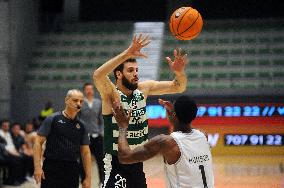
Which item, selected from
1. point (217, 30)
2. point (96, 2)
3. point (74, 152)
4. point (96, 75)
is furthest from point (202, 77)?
point (96, 75)

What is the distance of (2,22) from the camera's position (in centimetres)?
1759

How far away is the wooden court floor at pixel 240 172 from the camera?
1071 cm

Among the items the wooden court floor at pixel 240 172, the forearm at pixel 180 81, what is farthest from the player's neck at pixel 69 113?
the wooden court floor at pixel 240 172

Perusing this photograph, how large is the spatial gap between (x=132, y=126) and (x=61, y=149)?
5.15 ft

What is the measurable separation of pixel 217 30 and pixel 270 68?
2.79 meters

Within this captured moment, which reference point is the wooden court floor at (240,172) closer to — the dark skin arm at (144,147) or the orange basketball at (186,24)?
the orange basketball at (186,24)

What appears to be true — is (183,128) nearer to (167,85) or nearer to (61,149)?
(167,85)

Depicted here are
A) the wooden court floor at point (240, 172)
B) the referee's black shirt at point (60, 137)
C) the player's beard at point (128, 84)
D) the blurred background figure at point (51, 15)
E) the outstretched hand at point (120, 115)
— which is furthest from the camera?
the blurred background figure at point (51, 15)

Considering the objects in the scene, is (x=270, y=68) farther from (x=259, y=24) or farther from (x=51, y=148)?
(x=51, y=148)

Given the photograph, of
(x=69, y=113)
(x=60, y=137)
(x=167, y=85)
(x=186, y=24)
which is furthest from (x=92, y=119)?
(x=167, y=85)

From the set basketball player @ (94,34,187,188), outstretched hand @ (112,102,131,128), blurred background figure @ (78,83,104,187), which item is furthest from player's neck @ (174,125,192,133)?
blurred background figure @ (78,83,104,187)

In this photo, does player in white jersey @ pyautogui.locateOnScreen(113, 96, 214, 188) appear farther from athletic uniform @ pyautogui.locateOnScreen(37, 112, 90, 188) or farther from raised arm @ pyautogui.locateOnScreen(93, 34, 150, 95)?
athletic uniform @ pyautogui.locateOnScreen(37, 112, 90, 188)

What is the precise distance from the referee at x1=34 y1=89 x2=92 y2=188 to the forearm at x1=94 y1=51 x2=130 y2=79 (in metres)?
1.61

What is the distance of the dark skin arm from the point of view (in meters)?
4.10
